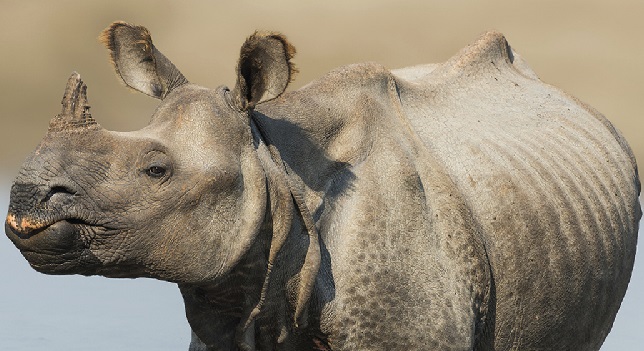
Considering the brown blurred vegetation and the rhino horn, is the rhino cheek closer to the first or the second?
the rhino horn

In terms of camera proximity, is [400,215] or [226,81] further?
[226,81]

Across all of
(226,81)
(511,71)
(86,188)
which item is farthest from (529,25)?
(86,188)

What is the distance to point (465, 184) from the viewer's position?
7695 millimetres

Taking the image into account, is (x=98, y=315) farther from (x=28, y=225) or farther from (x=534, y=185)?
(x=28, y=225)

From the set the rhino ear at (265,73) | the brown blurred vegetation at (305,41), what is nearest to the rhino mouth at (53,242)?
the rhino ear at (265,73)

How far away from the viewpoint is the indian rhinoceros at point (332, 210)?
6.34 m

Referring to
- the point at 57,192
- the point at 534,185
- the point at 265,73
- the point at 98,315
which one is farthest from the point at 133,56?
the point at 98,315

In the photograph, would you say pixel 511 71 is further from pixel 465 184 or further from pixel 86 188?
pixel 86 188

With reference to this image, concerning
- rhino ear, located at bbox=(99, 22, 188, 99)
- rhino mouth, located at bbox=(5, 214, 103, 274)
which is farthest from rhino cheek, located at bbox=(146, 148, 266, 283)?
rhino ear, located at bbox=(99, 22, 188, 99)

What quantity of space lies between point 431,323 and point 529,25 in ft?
56.2

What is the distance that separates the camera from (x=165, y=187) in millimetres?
6465

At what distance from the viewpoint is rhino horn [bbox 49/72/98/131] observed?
6.29 meters

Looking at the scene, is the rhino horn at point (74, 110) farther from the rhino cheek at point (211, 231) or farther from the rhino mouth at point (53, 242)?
the rhino cheek at point (211, 231)

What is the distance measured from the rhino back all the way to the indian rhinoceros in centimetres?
1
